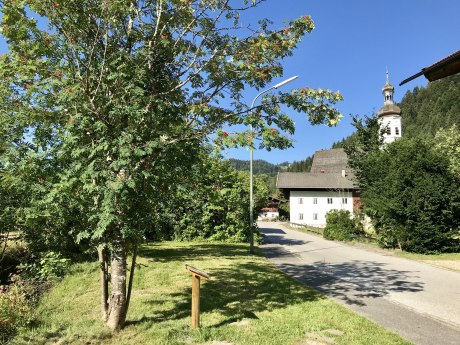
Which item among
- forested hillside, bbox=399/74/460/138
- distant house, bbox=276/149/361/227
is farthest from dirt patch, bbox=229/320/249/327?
forested hillside, bbox=399/74/460/138

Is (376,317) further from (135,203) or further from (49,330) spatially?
(49,330)

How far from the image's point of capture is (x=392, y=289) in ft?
35.0

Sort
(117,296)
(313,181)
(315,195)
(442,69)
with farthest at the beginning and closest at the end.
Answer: (313,181) → (315,195) → (117,296) → (442,69)

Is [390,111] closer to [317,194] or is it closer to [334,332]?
[317,194]

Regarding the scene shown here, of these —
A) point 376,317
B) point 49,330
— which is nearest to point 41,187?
point 49,330

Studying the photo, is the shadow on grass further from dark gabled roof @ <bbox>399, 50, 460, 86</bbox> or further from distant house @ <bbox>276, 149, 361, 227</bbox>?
distant house @ <bbox>276, 149, 361, 227</bbox>

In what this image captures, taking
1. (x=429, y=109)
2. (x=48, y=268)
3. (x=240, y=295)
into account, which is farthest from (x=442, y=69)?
(x=429, y=109)

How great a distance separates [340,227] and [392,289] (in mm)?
17252

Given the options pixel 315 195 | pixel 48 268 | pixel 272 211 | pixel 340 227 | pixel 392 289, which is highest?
pixel 315 195

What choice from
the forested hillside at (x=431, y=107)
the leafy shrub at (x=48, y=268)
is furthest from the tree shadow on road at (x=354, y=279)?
the forested hillside at (x=431, y=107)

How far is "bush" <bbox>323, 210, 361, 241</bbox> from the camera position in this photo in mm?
26703

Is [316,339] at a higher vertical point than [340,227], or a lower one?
lower

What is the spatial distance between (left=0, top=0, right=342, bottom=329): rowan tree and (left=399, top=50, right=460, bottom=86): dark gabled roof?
1737 mm

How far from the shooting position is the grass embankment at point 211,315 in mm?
6133
